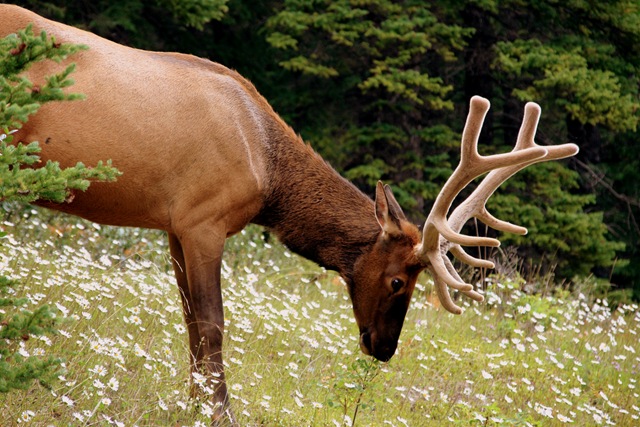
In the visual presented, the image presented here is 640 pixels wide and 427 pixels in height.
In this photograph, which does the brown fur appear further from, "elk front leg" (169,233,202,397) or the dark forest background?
the dark forest background

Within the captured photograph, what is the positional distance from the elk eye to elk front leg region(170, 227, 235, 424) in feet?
3.51

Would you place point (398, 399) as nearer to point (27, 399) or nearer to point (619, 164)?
point (27, 399)

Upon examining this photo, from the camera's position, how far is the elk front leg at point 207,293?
5.18m

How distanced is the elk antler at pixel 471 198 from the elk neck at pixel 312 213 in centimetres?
45

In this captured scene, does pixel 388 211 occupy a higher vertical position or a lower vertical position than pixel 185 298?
higher

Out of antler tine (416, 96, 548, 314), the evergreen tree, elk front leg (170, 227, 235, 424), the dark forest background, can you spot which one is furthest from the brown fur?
the dark forest background

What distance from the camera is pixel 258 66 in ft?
52.7

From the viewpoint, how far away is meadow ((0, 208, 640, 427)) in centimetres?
473

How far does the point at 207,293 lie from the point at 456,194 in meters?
1.58

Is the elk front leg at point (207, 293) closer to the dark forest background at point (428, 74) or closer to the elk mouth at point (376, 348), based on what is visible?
the elk mouth at point (376, 348)

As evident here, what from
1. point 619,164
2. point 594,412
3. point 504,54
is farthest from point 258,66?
point 594,412

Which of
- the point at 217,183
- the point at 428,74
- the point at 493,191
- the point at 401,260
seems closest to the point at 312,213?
the point at 401,260

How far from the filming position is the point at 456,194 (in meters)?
5.33

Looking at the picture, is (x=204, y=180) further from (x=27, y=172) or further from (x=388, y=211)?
(x=27, y=172)
